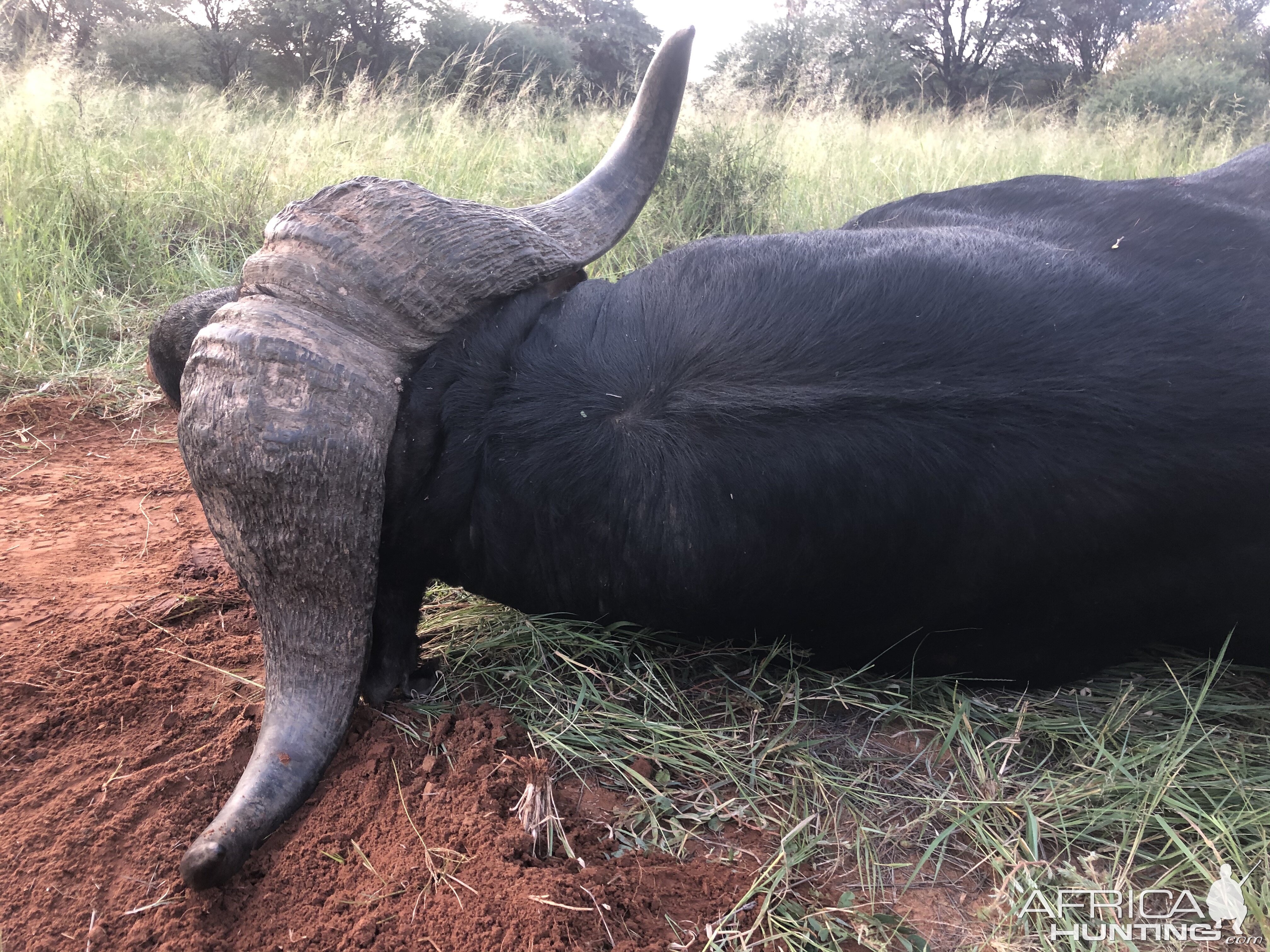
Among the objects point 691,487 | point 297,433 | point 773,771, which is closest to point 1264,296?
point 691,487

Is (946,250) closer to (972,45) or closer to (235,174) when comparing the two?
(235,174)

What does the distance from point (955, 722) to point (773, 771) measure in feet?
1.60

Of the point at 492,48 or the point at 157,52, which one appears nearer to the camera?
the point at 157,52

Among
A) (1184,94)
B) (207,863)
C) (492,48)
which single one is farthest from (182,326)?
(492,48)

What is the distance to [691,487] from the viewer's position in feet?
5.99

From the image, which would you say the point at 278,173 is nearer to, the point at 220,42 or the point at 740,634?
the point at 740,634

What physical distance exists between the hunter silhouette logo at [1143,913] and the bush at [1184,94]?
12475mm

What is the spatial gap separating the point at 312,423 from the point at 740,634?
116 cm

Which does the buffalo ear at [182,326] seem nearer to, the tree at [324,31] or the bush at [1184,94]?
the bush at [1184,94]

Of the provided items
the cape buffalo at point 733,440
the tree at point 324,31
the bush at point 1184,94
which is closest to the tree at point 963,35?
the bush at point 1184,94

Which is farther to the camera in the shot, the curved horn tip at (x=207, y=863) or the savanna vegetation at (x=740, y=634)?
the savanna vegetation at (x=740, y=634)

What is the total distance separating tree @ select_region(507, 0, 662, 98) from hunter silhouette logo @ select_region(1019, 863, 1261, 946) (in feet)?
70.1

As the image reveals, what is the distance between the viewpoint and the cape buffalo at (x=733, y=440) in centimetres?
171

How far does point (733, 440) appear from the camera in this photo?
180cm
